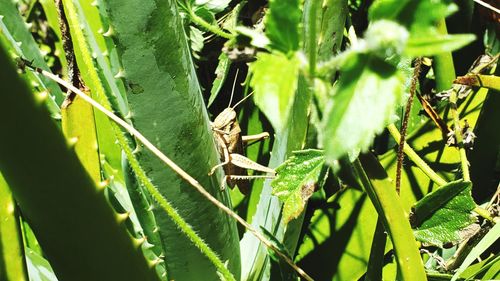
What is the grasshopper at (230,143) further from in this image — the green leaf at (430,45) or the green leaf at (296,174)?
the green leaf at (430,45)

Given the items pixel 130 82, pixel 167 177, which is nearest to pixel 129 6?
pixel 130 82

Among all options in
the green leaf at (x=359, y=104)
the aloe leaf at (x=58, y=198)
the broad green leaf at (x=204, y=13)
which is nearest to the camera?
the green leaf at (x=359, y=104)

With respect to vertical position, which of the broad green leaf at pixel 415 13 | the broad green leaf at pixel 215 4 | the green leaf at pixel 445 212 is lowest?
the green leaf at pixel 445 212

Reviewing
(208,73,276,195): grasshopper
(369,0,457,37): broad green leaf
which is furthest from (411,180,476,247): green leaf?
(369,0,457,37): broad green leaf

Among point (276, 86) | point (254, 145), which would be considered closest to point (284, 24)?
point (276, 86)

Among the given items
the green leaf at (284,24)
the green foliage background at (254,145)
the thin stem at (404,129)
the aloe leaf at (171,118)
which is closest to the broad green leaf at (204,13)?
the green foliage background at (254,145)

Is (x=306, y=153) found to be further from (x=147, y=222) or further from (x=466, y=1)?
(x=466, y=1)
